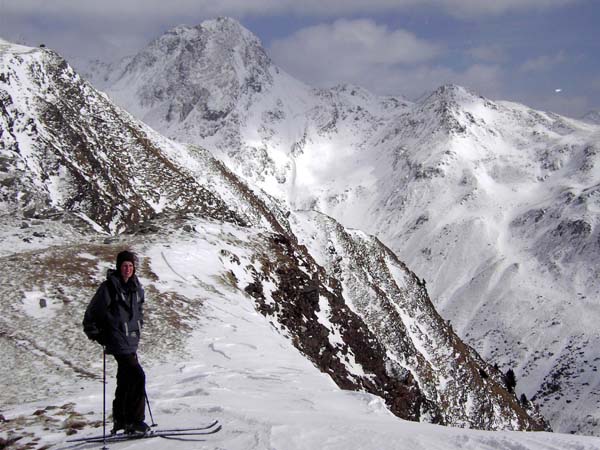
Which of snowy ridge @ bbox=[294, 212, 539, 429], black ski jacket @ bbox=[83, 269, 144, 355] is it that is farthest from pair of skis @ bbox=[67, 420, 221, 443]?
snowy ridge @ bbox=[294, 212, 539, 429]

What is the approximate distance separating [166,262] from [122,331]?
49.7 ft

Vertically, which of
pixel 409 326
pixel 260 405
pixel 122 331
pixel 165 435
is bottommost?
pixel 165 435

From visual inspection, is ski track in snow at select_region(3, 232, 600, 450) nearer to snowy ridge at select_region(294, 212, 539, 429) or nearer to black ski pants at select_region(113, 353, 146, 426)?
black ski pants at select_region(113, 353, 146, 426)

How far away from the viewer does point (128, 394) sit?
9.56 metres

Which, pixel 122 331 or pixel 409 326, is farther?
pixel 409 326

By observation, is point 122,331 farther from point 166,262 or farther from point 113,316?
point 166,262

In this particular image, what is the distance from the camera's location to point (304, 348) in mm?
25750

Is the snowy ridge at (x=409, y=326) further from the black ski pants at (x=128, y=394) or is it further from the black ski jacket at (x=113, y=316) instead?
the black ski jacket at (x=113, y=316)

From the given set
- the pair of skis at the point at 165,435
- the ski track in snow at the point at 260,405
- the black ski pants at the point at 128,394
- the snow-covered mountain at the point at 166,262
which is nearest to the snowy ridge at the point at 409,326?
the snow-covered mountain at the point at 166,262

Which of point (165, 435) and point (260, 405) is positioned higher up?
point (260, 405)

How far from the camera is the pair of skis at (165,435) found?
906 cm

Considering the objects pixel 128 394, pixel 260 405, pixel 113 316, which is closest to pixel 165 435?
pixel 128 394

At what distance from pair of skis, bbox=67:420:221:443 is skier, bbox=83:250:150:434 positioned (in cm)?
11

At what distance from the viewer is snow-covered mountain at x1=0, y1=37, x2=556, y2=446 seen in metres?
17.8
